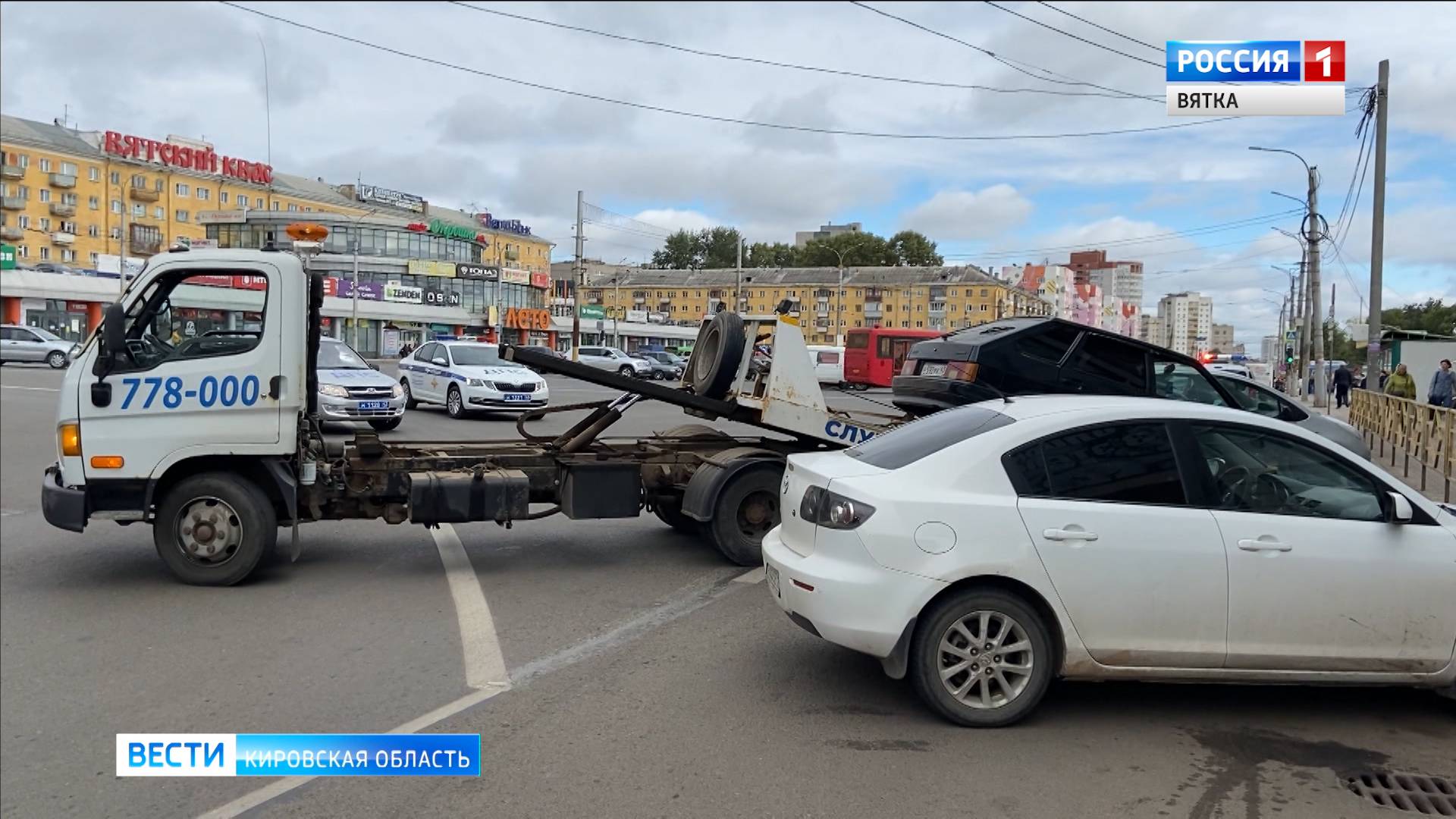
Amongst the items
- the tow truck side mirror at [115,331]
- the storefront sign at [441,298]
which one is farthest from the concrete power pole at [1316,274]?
the storefront sign at [441,298]

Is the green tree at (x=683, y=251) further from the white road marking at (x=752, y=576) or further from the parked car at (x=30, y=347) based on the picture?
the white road marking at (x=752, y=576)

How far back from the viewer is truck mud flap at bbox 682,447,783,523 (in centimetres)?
817

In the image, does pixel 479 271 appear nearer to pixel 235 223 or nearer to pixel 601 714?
pixel 235 223

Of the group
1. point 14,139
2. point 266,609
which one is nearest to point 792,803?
point 266,609

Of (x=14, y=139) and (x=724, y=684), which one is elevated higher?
(x=14, y=139)

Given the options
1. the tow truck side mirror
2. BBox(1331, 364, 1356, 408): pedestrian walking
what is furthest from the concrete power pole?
the tow truck side mirror

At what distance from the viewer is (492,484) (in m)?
7.80

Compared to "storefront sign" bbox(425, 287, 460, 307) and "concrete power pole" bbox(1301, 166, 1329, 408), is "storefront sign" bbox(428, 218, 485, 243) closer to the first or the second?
"storefront sign" bbox(425, 287, 460, 307)

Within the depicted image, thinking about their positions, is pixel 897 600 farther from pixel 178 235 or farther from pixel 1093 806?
pixel 178 235

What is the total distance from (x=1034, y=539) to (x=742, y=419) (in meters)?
4.23

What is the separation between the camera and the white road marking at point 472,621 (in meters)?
5.54

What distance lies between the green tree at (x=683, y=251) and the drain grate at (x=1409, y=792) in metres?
138

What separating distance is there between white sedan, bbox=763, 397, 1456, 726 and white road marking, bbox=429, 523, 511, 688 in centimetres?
185

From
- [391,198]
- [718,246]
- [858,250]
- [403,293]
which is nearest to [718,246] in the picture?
[718,246]
